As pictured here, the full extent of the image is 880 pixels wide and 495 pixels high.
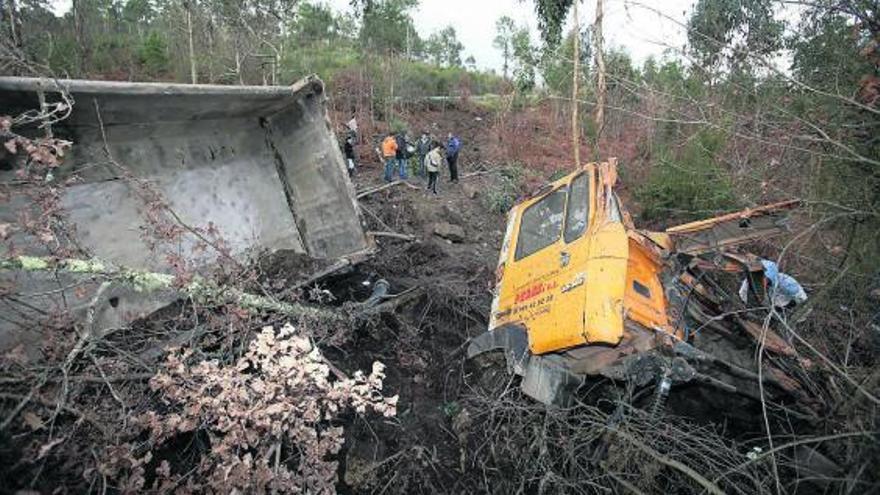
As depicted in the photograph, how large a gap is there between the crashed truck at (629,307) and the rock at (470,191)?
7324mm

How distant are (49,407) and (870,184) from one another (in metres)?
4.32

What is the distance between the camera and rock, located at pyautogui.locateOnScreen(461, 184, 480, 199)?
38.0 ft

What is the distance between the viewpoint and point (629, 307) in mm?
3256

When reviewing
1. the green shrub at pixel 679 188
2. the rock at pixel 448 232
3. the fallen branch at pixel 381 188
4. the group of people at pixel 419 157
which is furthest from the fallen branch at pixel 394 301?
the group of people at pixel 419 157

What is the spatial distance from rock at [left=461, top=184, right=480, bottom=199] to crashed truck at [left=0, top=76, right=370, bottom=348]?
660cm

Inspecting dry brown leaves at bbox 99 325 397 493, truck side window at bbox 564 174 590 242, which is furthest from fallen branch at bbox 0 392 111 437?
truck side window at bbox 564 174 590 242

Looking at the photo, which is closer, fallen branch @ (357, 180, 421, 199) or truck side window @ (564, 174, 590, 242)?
truck side window @ (564, 174, 590, 242)

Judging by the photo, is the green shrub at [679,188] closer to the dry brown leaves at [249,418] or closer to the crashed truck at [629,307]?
the crashed truck at [629,307]

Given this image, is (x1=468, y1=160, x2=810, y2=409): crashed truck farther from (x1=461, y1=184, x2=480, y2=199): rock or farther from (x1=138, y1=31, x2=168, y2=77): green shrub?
(x1=138, y1=31, x2=168, y2=77): green shrub

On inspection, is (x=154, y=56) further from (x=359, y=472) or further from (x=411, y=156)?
(x=359, y=472)

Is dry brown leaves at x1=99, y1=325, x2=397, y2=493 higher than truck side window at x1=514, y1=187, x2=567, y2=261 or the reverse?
the reverse

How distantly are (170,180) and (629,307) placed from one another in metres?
3.70

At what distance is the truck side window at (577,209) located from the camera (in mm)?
3742

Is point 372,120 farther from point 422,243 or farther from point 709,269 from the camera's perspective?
Result: point 709,269
